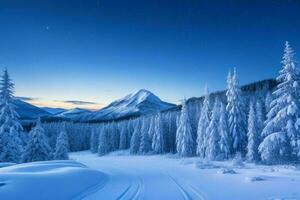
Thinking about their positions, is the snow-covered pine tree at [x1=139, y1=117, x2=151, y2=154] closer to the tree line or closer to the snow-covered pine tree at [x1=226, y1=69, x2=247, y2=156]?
the tree line

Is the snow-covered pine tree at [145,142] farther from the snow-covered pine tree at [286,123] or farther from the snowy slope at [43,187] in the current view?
the snowy slope at [43,187]

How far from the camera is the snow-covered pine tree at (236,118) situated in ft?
174

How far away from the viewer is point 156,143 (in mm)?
91000

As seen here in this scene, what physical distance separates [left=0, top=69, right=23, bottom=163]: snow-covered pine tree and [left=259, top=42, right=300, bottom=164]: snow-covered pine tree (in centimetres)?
2727

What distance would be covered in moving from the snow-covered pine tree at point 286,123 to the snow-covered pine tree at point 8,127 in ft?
89.5

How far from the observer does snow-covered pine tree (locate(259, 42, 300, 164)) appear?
33.9 m

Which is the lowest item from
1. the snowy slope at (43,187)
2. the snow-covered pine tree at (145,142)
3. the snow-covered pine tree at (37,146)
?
the snowy slope at (43,187)

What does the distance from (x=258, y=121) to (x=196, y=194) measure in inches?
1358

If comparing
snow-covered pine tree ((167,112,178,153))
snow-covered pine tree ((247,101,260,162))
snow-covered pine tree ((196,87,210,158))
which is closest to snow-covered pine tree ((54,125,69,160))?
snow-covered pine tree ((196,87,210,158))

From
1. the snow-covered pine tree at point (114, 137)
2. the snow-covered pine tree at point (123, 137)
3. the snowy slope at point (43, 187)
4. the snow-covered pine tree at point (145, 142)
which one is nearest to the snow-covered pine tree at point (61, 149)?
the snowy slope at point (43, 187)

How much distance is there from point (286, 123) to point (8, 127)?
1195 inches

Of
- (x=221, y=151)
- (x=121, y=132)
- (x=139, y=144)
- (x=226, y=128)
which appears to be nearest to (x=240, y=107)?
(x=226, y=128)

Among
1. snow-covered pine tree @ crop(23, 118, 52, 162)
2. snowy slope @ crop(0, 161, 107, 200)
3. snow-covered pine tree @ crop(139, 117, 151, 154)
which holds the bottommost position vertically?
snowy slope @ crop(0, 161, 107, 200)

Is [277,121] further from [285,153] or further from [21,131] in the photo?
[21,131]
